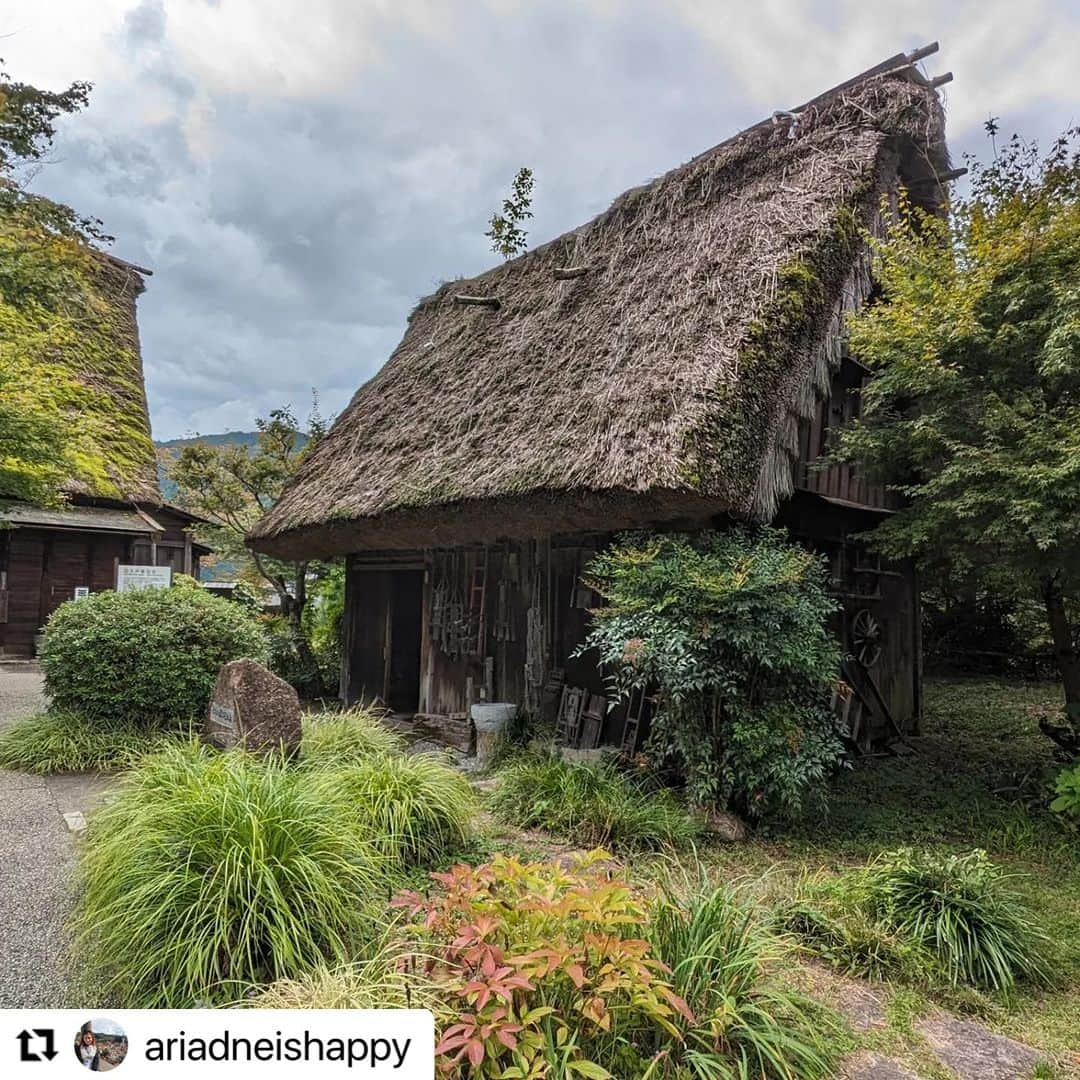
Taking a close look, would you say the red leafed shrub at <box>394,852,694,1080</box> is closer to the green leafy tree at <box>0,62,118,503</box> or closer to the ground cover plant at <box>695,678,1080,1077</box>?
the ground cover plant at <box>695,678,1080,1077</box>

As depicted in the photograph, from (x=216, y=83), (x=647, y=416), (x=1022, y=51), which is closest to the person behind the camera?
(x=647, y=416)

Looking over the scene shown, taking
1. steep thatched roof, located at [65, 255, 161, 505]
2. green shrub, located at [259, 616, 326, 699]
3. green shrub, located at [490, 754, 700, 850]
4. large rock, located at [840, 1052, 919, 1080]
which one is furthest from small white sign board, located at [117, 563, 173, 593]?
large rock, located at [840, 1052, 919, 1080]

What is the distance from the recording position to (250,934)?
2.50 meters

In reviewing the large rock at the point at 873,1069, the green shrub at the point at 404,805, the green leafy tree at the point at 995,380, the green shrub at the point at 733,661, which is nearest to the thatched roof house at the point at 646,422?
the green shrub at the point at 733,661

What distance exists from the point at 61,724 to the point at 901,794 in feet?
22.9

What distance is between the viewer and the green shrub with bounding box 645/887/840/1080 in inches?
83.2

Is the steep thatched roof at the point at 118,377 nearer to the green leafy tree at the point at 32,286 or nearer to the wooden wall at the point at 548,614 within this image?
the green leafy tree at the point at 32,286

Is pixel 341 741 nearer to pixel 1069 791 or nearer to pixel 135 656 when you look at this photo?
pixel 135 656

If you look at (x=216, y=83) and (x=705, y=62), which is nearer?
(x=705, y=62)

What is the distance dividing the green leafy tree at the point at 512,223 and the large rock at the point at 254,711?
41.8ft

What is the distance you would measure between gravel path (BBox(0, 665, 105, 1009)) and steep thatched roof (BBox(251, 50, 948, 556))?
3.51m

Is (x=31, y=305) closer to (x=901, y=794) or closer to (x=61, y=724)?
(x=61, y=724)

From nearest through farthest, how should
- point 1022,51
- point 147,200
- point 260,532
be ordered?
point 1022,51, point 260,532, point 147,200

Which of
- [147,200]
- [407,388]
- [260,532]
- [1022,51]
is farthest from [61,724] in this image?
[147,200]
